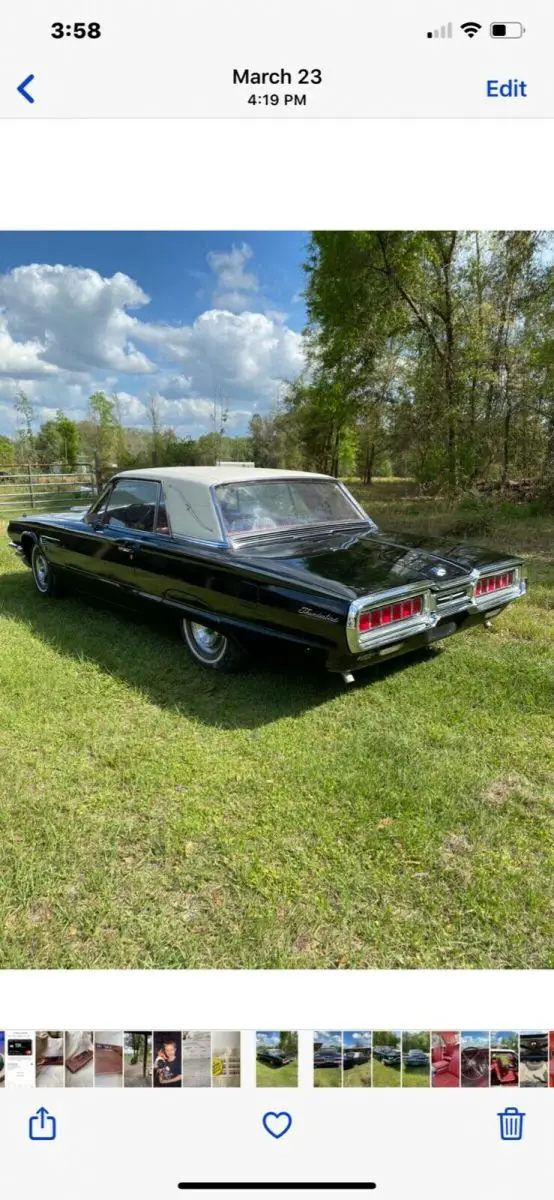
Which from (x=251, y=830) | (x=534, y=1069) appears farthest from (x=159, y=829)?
(x=534, y=1069)

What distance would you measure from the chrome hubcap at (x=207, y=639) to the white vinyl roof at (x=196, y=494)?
62 cm

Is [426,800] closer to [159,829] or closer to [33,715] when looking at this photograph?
[159,829]

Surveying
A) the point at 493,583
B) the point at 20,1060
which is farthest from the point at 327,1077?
the point at 493,583

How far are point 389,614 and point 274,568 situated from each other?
2.32ft

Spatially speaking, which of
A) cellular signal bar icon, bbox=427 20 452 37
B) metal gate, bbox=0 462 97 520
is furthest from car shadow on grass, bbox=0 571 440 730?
metal gate, bbox=0 462 97 520

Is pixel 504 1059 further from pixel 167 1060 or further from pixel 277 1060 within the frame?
pixel 167 1060

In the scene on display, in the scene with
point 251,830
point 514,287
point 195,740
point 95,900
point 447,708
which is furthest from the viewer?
point 514,287

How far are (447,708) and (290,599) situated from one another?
1089 millimetres

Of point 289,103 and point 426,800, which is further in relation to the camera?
point 426,800

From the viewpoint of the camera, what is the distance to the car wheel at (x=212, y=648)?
3718mm

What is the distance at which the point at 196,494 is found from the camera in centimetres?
400

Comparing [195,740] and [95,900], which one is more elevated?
[195,740]

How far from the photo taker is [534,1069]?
3.94 ft
